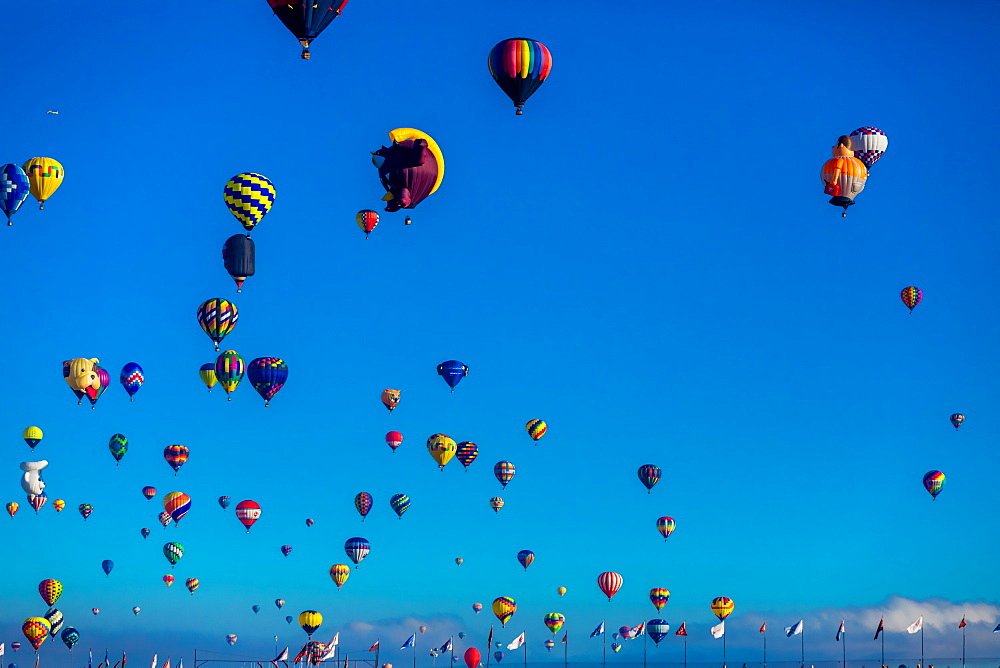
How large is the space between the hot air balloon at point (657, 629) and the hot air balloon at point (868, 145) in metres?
47.6

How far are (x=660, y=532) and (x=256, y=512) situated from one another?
86.4 ft

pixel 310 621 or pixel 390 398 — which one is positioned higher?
pixel 390 398

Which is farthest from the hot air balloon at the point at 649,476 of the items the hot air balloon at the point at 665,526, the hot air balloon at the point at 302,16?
the hot air balloon at the point at 302,16

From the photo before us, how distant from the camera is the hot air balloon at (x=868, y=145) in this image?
76000mm

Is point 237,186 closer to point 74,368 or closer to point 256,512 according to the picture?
point 74,368

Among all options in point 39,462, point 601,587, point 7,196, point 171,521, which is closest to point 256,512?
point 171,521

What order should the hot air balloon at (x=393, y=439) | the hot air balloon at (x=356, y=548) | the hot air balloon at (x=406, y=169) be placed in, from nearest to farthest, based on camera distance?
the hot air balloon at (x=406, y=169), the hot air balloon at (x=356, y=548), the hot air balloon at (x=393, y=439)

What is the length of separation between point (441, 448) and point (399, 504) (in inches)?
436

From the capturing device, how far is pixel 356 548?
97.0 meters

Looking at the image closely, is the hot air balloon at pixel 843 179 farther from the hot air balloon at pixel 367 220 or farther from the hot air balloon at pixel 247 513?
the hot air balloon at pixel 247 513

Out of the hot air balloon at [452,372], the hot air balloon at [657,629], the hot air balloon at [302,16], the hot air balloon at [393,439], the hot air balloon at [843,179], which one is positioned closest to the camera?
the hot air balloon at [302,16]

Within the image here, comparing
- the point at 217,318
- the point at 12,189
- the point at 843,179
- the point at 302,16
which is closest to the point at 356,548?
the point at 217,318

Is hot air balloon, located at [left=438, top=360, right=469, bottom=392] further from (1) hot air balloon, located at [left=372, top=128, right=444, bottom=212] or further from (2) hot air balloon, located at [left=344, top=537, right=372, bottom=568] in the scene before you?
(1) hot air balloon, located at [left=372, top=128, right=444, bottom=212]

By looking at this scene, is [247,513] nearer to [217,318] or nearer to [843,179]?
[217,318]
